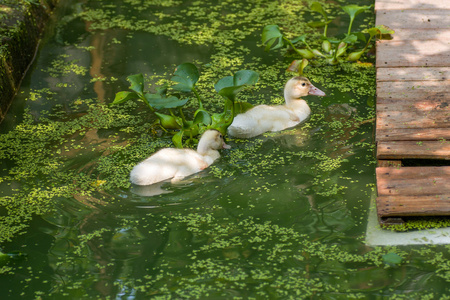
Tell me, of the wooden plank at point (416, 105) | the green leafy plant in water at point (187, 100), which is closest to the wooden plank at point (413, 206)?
the wooden plank at point (416, 105)

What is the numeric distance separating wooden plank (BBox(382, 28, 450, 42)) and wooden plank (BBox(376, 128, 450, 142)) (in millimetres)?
1511

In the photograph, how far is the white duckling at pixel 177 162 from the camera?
12.5 ft

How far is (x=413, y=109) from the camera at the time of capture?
4066mm

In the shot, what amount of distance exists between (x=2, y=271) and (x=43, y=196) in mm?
724

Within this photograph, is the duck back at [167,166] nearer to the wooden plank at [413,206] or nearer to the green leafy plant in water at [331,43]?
the wooden plank at [413,206]

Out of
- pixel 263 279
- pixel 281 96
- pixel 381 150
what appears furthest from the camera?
pixel 281 96

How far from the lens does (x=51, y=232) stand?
3391mm

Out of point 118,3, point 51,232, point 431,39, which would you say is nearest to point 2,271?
point 51,232

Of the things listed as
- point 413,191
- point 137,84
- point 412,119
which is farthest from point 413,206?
point 137,84

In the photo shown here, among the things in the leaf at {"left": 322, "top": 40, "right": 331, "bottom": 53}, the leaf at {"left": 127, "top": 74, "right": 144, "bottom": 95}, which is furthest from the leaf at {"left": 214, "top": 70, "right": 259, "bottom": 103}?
the leaf at {"left": 322, "top": 40, "right": 331, "bottom": 53}

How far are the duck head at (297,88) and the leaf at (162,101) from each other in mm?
913

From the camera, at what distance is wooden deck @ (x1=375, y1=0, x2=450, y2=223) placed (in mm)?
3258

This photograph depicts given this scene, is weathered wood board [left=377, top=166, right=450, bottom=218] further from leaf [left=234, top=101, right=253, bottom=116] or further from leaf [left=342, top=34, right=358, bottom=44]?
leaf [left=342, top=34, right=358, bottom=44]

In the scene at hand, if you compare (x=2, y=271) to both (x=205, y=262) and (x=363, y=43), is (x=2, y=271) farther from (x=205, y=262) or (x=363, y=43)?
(x=363, y=43)
